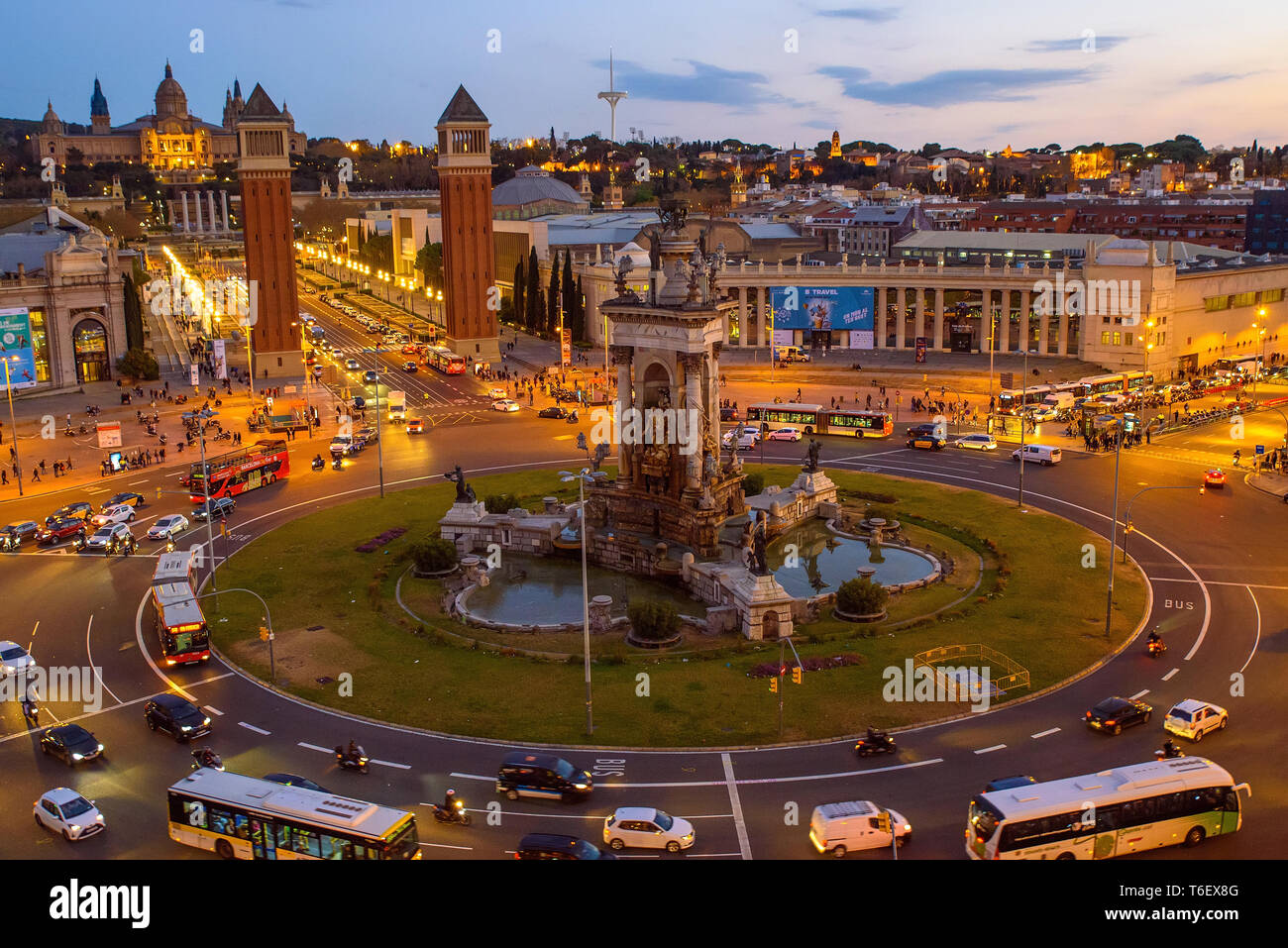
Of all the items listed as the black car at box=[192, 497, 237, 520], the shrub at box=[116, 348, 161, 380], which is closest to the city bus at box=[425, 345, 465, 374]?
the shrub at box=[116, 348, 161, 380]

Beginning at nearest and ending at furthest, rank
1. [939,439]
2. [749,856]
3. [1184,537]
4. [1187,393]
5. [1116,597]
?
1. [749,856]
2. [1116,597]
3. [1184,537]
4. [939,439]
5. [1187,393]

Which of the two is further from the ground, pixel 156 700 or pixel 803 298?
pixel 803 298

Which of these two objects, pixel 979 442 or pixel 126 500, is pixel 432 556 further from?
pixel 979 442

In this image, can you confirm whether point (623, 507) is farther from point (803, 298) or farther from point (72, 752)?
point (803, 298)

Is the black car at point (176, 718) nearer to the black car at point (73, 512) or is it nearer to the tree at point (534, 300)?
the black car at point (73, 512)

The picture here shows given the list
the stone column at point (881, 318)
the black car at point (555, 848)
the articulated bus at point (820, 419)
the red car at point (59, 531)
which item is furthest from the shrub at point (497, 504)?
the stone column at point (881, 318)

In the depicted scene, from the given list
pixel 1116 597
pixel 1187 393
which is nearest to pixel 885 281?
pixel 1187 393
